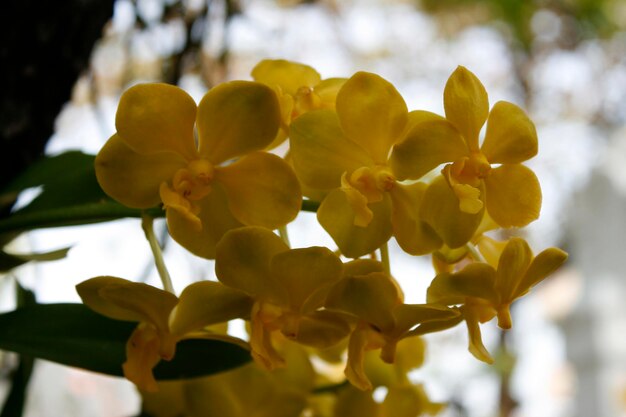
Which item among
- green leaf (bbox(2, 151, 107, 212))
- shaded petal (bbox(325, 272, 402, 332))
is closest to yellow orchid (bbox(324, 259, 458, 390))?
→ shaded petal (bbox(325, 272, 402, 332))

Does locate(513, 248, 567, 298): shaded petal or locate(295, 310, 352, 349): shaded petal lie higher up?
locate(513, 248, 567, 298): shaded petal

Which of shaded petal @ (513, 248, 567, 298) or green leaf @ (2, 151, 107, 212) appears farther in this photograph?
green leaf @ (2, 151, 107, 212)

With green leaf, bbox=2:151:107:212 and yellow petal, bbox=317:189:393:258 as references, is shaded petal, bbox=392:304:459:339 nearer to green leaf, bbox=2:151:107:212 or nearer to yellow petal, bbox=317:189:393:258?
yellow petal, bbox=317:189:393:258

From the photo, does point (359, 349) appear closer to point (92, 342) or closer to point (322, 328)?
point (322, 328)

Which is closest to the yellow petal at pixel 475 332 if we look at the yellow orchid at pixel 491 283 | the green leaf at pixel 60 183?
the yellow orchid at pixel 491 283

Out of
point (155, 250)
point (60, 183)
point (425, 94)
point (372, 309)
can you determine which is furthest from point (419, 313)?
point (425, 94)

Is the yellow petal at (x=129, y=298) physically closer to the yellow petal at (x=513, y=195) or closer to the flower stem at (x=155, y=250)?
the flower stem at (x=155, y=250)

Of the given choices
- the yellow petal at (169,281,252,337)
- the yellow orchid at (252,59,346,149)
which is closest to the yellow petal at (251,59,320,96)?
the yellow orchid at (252,59,346,149)

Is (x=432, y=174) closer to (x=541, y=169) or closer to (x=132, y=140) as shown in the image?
(x=132, y=140)
